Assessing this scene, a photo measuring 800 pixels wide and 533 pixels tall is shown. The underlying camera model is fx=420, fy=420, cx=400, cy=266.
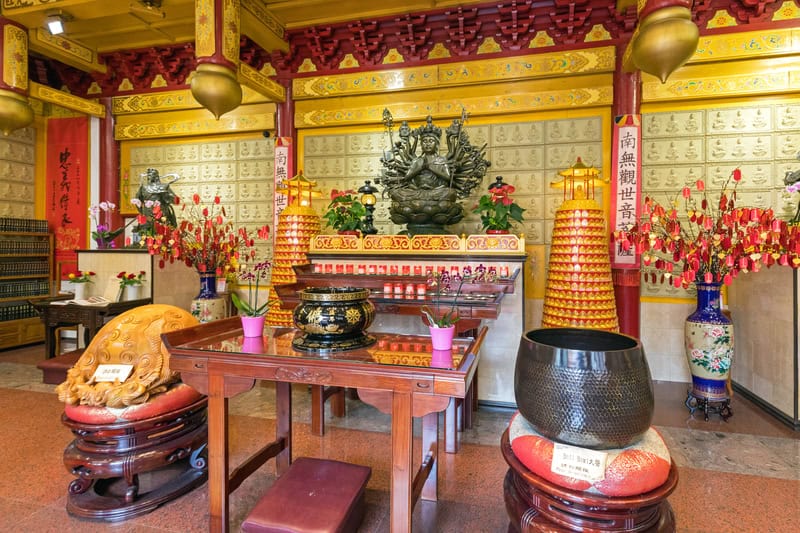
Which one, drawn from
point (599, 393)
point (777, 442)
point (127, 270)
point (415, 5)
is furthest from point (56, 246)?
point (777, 442)

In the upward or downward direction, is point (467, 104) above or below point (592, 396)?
above

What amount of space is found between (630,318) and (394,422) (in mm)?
3489

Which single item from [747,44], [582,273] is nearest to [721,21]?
[747,44]

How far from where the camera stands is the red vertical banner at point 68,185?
588 centimetres

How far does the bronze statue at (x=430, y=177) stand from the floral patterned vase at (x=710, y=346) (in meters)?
1.96

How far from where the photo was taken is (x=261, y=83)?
462cm

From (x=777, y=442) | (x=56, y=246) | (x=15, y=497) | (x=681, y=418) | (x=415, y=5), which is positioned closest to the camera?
(x=15, y=497)

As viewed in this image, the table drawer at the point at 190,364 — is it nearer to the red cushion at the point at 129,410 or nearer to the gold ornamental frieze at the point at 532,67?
the red cushion at the point at 129,410

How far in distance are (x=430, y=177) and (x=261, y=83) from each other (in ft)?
7.96

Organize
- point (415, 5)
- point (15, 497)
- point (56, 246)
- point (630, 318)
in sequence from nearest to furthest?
point (15, 497), point (630, 318), point (415, 5), point (56, 246)

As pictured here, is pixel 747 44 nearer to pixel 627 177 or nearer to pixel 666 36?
pixel 627 177

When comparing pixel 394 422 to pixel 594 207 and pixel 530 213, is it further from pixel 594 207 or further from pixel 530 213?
pixel 530 213

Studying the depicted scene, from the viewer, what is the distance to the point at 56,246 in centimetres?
594

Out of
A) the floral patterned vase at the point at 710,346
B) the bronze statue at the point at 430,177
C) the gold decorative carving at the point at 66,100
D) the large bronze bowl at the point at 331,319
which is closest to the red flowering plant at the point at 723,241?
the floral patterned vase at the point at 710,346
